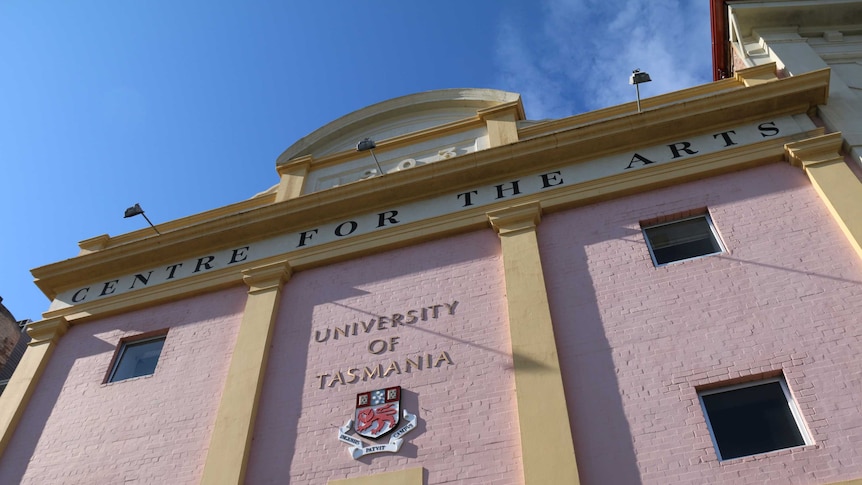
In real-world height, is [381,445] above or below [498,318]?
below

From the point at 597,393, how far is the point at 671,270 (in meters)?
2.37

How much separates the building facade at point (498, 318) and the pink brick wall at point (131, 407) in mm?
48

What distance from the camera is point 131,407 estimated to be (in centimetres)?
1219

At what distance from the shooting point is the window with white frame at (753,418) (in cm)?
882

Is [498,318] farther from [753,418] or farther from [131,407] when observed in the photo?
[131,407]

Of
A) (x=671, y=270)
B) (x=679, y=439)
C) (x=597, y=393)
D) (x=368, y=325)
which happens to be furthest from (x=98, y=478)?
(x=671, y=270)

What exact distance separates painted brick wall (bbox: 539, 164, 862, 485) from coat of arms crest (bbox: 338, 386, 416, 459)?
234 cm

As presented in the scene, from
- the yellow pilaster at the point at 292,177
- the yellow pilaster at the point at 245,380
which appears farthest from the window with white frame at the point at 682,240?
the yellow pilaster at the point at 292,177

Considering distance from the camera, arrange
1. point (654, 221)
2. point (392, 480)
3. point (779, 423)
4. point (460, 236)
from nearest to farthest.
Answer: point (779, 423), point (392, 480), point (654, 221), point (460, 236)

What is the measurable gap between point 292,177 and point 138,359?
4809 mm

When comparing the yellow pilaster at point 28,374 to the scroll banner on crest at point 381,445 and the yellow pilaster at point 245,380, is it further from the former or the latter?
the scroll banner on crest at point 381,445

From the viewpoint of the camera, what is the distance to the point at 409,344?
11.5 m

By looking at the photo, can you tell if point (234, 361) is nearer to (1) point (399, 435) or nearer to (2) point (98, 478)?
(2) point (98, 478)

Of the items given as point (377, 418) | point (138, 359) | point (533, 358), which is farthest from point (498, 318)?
point (138, 359)
